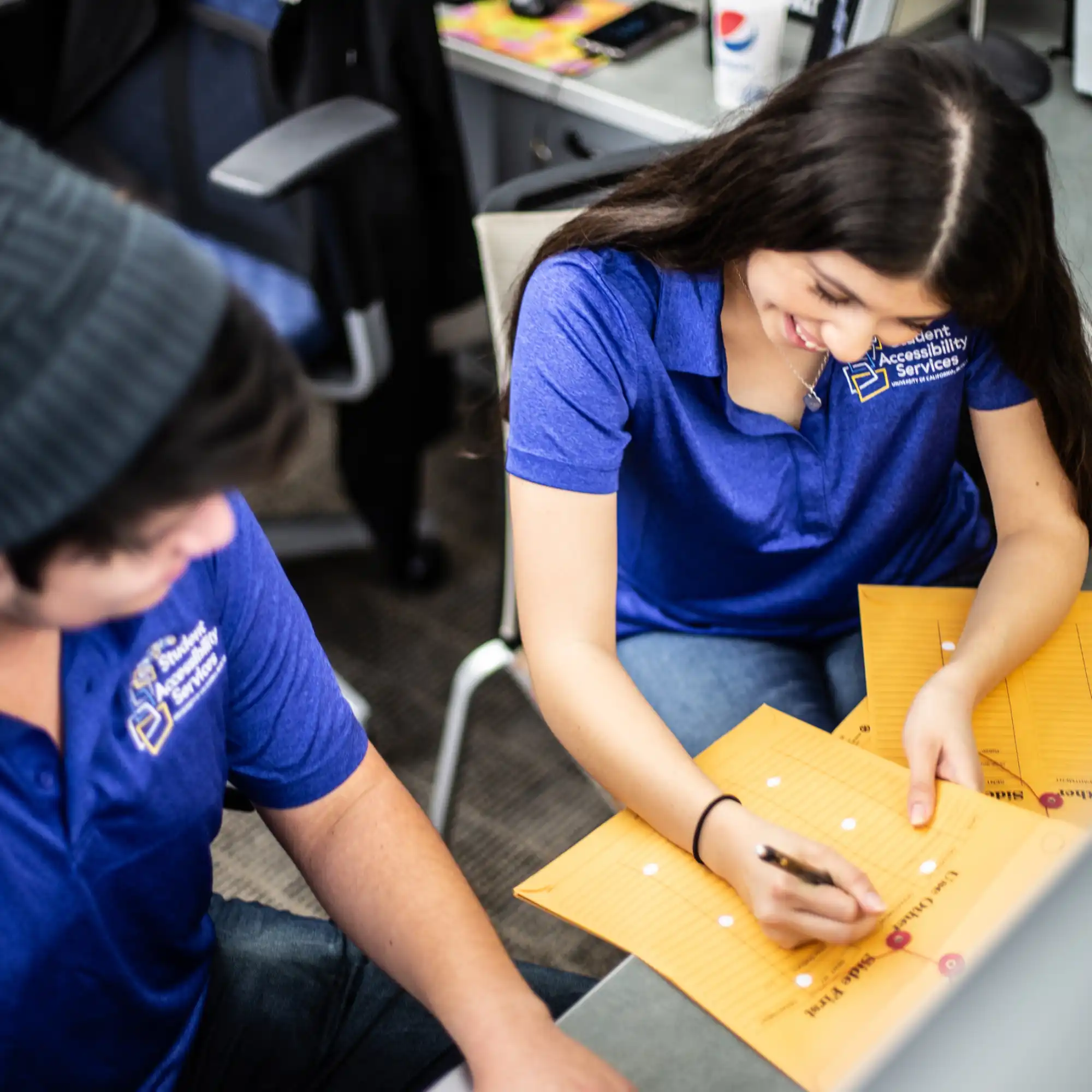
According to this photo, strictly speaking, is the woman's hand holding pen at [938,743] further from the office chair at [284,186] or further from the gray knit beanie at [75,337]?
the office chair at [284,186]

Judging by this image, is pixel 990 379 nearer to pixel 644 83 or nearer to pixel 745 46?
pixel 745 46

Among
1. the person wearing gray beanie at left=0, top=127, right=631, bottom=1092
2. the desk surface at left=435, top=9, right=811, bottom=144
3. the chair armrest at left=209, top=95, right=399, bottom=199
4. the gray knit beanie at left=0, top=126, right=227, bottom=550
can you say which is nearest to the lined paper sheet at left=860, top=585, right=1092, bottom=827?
the person wearing gray beanie at left=0, top=127, right=631, bottom=1092

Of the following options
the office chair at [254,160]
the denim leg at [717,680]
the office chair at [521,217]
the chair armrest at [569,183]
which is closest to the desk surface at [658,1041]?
the denim leg at [717,680]

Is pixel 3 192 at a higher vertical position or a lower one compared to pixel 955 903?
higher

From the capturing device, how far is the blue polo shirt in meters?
0.74

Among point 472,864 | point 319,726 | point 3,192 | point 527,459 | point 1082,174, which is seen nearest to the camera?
point 3,192

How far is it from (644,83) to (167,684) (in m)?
1.31

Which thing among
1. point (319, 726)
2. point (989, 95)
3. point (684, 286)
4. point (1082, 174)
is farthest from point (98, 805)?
point (1082, 174)

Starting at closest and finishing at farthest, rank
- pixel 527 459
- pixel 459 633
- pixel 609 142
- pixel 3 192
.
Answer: pixel 3 192 → pixel 527 459 → pixel 609 142 → pixel 459 633

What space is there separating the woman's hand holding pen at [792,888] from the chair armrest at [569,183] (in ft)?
2.15

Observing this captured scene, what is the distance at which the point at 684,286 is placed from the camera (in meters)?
1.10

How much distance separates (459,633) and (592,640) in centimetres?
112

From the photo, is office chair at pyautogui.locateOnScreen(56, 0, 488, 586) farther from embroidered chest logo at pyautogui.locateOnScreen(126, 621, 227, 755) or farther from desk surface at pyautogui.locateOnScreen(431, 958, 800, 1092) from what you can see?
desk surface at pyautogui.locateOnScreen(431, 958, 800, 1092)

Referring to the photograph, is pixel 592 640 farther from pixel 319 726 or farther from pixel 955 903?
pixel 955 903
